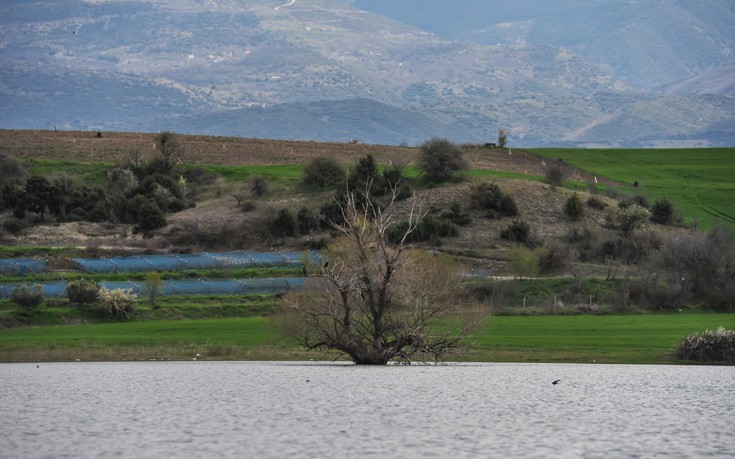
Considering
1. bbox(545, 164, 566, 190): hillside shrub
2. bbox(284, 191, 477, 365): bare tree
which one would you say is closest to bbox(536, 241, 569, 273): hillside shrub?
bbox(545, 164, 566, 190): hillside shrub

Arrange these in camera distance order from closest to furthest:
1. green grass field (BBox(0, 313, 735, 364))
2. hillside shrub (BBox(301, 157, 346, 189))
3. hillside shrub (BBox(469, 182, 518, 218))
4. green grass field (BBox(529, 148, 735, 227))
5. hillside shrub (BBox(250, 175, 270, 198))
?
green grass field (BBox(0, 313, 735, 364)) → hillside shrub (BBox(469, 182, 518, 218)) → hillside shrub (BBox(250, 175, 270, 198)) → hillside shrub (BBox(301, 157, 346, 189)) → green grass field (BBox(529, 148, 735, 227))

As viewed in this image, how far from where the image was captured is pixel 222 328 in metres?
54.7

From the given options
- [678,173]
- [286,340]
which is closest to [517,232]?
[286,340]

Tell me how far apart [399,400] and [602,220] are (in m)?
65.0

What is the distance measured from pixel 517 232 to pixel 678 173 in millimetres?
48990

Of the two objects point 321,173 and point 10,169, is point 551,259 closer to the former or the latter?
point 321,173

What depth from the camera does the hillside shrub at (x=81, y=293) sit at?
199ft

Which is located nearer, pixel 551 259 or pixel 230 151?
pixel 551 259

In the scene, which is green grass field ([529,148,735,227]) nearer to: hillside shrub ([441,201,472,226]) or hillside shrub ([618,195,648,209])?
hillside shrub ([618,195,648,209])

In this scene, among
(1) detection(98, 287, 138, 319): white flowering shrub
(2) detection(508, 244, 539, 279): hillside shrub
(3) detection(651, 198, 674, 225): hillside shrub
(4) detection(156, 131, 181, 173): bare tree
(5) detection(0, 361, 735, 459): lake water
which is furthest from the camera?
(4) detection(156, 131, 181, 173): bare tree

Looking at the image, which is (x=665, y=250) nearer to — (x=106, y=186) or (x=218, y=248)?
(x=218, y=248)

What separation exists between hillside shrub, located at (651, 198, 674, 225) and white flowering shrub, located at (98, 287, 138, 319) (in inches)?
1808

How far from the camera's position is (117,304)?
5925cm

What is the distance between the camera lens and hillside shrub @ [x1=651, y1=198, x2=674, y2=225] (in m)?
89.8
